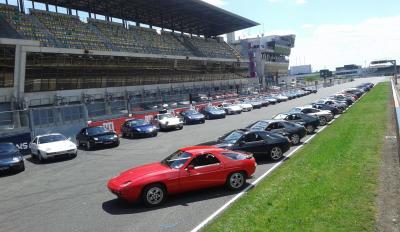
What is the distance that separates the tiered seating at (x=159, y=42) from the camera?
64.8m

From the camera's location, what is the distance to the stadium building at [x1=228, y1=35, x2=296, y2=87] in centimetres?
11156

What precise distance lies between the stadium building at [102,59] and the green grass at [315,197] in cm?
1778

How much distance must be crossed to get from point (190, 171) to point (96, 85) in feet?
143

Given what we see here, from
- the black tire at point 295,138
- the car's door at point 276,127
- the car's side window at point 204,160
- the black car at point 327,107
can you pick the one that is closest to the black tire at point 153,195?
the car's side window at point 204,160

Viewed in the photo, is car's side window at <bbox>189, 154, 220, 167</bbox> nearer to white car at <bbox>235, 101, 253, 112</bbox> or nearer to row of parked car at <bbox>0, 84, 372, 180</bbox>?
row of parked car at <bbox>0, 84, 372, 180</bbox>

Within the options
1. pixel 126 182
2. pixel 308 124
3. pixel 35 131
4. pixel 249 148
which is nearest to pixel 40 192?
pixel 126 182

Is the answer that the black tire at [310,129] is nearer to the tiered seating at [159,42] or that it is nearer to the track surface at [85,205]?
the track surface at [85,205]

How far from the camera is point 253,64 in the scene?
10712cm

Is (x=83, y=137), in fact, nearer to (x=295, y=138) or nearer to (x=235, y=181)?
(x=295, y=138)

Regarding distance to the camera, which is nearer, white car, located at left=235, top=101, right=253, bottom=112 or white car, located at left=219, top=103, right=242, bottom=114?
white car, located at left=219, top=103, right=242, bottom=114

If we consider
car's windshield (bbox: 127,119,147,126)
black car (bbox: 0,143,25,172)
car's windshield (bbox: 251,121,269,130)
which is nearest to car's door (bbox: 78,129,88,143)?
car's windshield (bbox: 127,119,147,126)

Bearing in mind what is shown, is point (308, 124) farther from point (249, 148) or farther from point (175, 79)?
point (175, 79)

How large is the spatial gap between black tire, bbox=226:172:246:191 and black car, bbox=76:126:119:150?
1344 centimetres

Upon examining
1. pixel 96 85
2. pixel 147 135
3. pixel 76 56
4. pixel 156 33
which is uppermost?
pixel 156 33
